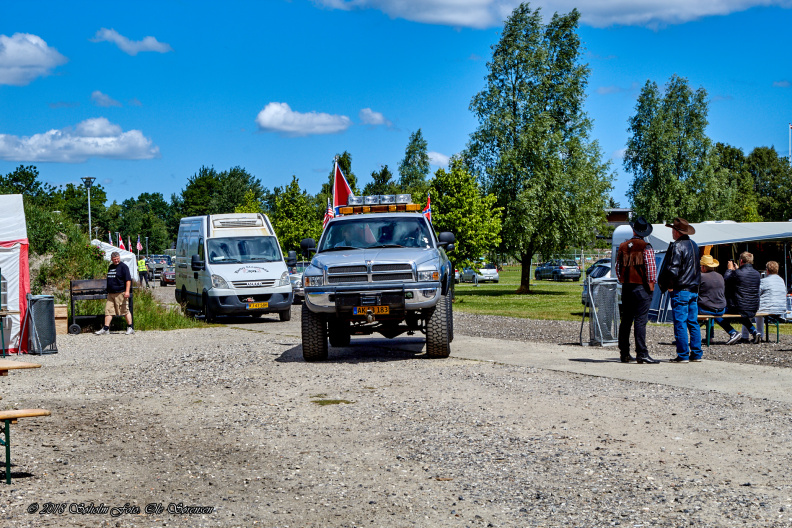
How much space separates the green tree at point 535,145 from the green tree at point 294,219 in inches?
445

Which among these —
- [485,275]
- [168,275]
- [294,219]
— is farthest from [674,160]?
[168,275]

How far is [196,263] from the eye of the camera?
843 inches

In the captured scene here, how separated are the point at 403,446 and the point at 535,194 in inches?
1331

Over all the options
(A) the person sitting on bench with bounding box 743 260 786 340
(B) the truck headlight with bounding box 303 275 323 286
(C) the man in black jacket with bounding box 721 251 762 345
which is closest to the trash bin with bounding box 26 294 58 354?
(B) the truck headlight with bounding box 303 275 323 286

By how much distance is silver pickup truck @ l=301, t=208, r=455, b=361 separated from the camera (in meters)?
11.7

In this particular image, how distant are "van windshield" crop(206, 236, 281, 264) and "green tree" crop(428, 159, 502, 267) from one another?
1512 centimetres

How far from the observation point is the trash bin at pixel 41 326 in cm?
1496

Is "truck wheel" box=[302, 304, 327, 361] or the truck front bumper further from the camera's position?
"truck wheel" box=[302, 304, 327, 361]

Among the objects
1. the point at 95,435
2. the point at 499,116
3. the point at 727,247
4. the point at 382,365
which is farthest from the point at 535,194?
the point at 95,435

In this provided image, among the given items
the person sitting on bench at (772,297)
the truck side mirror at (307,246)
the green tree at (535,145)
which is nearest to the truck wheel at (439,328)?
the truck side mirror at (307,246)

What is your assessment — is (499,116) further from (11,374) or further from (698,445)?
(698,445)

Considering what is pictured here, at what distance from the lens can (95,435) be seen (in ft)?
24.3

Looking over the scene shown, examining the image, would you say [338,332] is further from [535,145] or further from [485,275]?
[485,275]

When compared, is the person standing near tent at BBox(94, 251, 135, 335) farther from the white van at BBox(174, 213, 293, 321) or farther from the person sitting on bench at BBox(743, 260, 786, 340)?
the person sitting on bench at BBox(743, 260, 786, 340)
